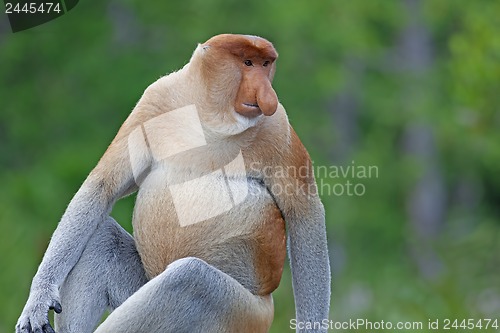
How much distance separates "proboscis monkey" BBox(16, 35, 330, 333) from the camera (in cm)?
416

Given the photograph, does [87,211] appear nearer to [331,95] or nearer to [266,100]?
[266,100]

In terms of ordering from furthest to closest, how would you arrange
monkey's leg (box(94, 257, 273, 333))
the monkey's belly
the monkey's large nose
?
the monkey's belly → monkey's leg (box(94, 257, 273, 333)) → the monkey's large nose

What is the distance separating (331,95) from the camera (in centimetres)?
1772

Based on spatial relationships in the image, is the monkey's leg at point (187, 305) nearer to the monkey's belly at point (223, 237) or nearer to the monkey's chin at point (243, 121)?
the monkey's belly at point (223, 237)

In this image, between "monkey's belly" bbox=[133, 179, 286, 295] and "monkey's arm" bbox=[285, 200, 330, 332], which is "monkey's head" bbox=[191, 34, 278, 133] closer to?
"monkey's belly" bbox=[133, 179, 286, 295]

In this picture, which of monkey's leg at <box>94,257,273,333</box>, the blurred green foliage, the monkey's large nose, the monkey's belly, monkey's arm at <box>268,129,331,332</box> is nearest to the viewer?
the monkey's large nose

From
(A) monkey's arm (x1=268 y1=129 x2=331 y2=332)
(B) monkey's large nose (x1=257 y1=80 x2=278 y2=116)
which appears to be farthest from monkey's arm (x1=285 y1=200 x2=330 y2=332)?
(B) monkey's large nose (x1=257 y1=80 x2=278 y2=116)

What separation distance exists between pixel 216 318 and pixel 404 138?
15.9 meters

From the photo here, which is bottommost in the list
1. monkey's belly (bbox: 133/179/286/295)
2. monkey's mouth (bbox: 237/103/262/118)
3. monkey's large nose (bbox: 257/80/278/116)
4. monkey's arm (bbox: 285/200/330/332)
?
monkey's arm (bbox: 285/200/330/332)

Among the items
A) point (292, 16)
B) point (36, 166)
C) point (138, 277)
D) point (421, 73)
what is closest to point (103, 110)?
point (36, 166)

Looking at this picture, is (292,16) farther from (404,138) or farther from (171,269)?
(171,269)

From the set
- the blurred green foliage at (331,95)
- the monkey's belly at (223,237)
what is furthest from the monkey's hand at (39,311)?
the blurred green foliage at (331,95)

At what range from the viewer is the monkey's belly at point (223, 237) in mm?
4242

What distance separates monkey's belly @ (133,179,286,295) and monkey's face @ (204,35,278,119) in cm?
39
